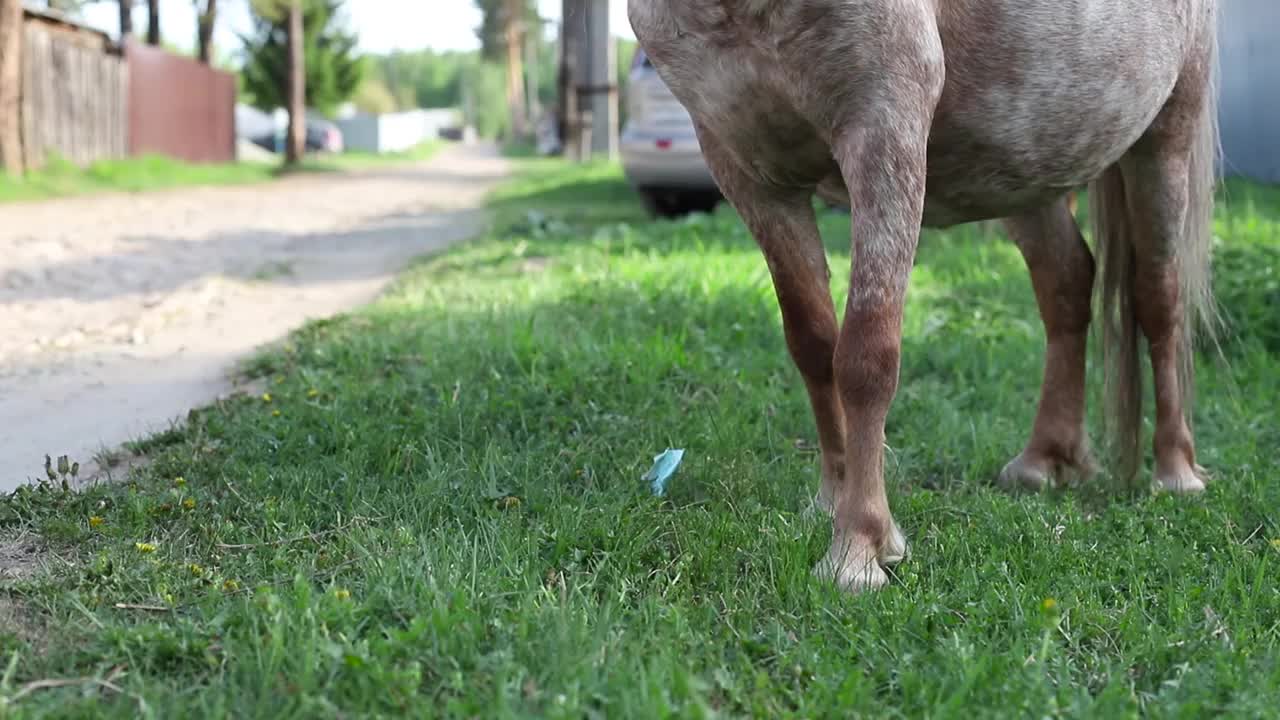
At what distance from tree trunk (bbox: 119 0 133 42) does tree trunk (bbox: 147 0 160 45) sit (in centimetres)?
43

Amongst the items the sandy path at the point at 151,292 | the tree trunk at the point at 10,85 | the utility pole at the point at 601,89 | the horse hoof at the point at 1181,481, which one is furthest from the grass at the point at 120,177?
the horse hoof at the point at 1181,481

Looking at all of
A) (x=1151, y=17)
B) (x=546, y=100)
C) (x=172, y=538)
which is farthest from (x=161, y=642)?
(x=546, y=100)

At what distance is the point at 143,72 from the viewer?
73.5 feet

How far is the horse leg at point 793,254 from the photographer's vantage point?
3049mm

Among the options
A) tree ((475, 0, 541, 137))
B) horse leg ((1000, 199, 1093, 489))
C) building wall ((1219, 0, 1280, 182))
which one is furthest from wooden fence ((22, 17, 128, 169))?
tree ((475, 0, 541, 137))

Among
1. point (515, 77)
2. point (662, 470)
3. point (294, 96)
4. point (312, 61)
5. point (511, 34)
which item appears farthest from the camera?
point (515, 77)

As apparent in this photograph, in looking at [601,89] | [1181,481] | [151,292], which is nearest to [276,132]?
[601,89]

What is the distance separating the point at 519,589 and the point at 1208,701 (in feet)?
4.24

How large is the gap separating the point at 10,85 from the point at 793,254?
50.0 feet

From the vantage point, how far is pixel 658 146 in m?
11.7

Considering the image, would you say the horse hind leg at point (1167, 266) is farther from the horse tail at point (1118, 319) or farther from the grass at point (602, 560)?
the grass at point (602, 560)

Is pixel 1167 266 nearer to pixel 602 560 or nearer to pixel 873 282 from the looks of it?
pixel 873 282

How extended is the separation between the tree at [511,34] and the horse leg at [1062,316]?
51.2 m

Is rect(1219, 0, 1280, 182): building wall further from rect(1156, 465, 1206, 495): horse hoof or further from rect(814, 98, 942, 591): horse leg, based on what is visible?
rect(814, 98, 942, 591): horse leg
